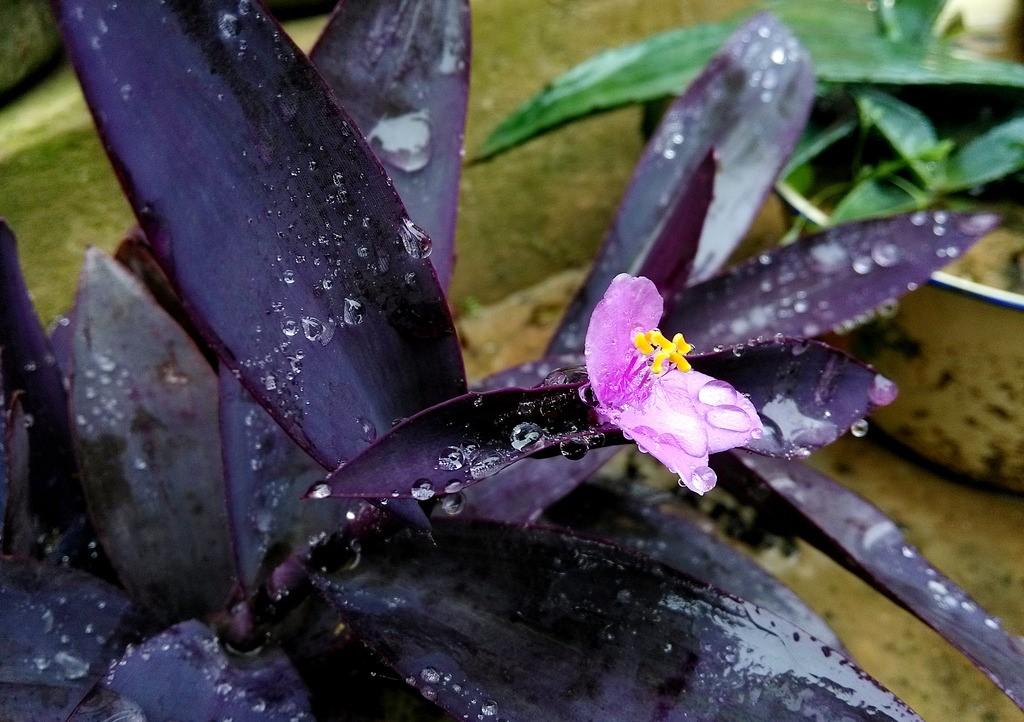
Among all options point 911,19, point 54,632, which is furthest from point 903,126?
point 54,632

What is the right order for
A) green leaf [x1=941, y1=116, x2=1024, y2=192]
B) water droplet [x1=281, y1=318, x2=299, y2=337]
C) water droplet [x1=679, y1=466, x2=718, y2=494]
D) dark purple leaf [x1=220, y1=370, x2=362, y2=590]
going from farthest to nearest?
green leaf [x1=941, y1=116, x2=1024, y2=192]
dark purple leaf [x1=220, y1=370, x2=362, y2=590]
water droplet [x1=281, y1=318, x2=299, y2=337]
water droplet [x1=679, y1=466, x2=718, y2=494]

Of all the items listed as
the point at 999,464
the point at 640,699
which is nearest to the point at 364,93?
the point at 640,699

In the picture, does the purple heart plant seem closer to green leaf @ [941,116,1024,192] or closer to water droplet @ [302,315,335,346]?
water droplet @ [302,315,335,346]

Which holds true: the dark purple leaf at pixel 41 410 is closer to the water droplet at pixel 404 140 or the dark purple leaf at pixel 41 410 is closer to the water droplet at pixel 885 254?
the water droplet at pixel 404 140

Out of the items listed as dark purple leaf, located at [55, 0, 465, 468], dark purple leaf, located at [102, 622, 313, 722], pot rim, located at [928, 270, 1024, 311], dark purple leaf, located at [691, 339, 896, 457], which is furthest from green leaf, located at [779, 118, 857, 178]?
dark purple leaf, located at [102, 622, 313, 722]

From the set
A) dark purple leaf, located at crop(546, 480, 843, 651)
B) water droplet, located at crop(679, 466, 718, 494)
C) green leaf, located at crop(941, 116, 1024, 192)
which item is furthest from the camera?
green leaf, located at crop(941, 116, 1024, 192)

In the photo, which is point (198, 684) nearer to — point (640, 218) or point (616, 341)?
point (616, 341)

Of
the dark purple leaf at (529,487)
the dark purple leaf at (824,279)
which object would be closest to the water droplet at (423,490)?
the dark purple leaf at (529,487)

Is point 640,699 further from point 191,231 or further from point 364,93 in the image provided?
point 364,93
